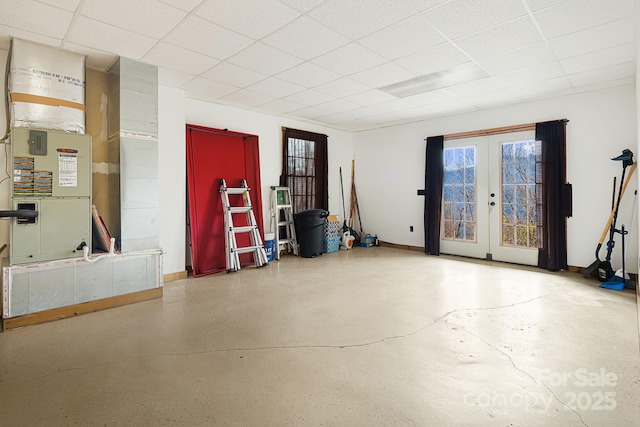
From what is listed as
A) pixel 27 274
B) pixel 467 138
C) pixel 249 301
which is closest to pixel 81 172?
pixel 27 274

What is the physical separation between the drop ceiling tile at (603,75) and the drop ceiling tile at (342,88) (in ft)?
8.74

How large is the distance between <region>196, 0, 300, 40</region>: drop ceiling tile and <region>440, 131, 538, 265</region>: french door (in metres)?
4.37

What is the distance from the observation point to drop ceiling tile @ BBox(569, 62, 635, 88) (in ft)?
12.7

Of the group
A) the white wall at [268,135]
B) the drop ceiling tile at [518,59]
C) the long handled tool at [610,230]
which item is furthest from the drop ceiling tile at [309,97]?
the long handled tool at [610,230]

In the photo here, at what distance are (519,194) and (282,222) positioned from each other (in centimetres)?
410

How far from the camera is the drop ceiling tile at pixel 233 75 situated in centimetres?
384

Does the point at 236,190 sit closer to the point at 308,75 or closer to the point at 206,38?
the point at 308,75

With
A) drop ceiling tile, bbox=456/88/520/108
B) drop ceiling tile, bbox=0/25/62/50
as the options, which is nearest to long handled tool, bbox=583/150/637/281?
drop ceiling tile, bbox=456/88/520/108

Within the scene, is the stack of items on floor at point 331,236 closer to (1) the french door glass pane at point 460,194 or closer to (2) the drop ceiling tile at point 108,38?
(1) the french door glass pane at point 460,194

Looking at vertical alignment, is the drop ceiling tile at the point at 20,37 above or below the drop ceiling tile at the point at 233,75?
below

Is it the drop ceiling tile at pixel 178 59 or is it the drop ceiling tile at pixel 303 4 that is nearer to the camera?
the drop ceiling tile at pixel 303 4

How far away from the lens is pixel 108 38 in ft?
10.3

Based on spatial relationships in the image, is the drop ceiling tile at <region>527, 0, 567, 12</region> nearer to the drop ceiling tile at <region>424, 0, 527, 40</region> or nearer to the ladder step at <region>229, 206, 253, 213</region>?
the drop ceiling tile at <region>424, 0, 527, 40</region>

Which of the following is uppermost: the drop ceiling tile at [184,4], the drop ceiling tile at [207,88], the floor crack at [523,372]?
the drop ceiling tile at [207,88]
